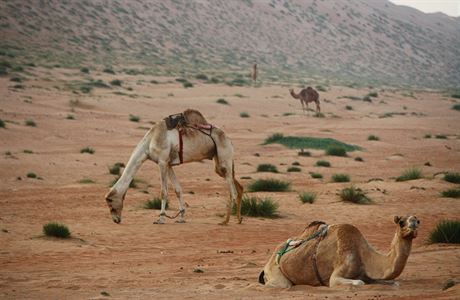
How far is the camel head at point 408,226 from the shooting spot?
7.75 meters

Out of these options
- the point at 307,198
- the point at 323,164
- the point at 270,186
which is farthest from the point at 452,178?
the point at 323,164

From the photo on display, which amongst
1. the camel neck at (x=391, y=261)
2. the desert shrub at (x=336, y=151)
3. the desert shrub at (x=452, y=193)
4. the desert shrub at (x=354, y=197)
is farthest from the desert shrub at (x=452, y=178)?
the camel neck at (x=391, y=261)

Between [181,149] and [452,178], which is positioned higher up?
[181,149]

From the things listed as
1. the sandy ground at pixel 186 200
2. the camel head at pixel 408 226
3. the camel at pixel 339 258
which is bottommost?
the sandy ground at pixel 186 200

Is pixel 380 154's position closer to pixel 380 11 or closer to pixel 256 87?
pixel 256 87

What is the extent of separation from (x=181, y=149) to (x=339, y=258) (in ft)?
21.7

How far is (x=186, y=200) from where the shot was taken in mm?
17406

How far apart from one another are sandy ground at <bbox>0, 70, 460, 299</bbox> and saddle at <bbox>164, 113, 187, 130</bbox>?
1.83m

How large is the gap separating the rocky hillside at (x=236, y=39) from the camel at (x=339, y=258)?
1867 inches

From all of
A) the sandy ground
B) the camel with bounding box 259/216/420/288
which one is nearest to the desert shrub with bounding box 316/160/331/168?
the sandy ground

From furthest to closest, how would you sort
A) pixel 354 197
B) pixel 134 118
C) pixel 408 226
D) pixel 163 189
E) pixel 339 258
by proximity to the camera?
1. pixel 134 118
2. pixel 354 197
3. pixel 163 189
4. pixel 339 258
5. pixel 408 226

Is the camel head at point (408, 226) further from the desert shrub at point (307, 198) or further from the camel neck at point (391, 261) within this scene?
the desert shrub at point (307, 198)

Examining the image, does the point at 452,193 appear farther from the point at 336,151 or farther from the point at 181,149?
the point at 336,151

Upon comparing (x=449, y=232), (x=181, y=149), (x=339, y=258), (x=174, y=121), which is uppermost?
(x=174, y=121)
